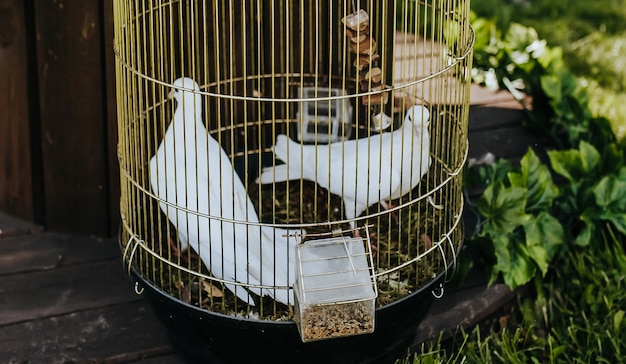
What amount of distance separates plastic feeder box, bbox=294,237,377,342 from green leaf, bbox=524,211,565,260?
0.72m

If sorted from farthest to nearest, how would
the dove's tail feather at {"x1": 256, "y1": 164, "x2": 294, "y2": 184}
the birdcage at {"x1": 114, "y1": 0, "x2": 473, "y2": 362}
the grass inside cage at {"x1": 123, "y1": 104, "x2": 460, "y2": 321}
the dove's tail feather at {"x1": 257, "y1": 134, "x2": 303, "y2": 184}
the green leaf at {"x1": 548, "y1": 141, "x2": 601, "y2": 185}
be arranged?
1. the green leaf at {"x1": 548, "y1": 141, "x2": 601, "y2": 185}
2. the dove's tail feather at {"x1": 256, "y1": 164, "x2": 294, "y2": 184}
3. the dove's tail feather at {"x1": 257, "y1": 134, "x2": 303, "y2": 184}
4. the grass inside cage at {"x1": 123, "y1": 104, "x2": 460, "y2": 321}
5. the birdcage at {"x1": 114, "y1": 0, "x2": 473, "y2": 362}

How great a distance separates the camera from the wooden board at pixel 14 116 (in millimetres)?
2564

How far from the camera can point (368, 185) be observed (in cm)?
206

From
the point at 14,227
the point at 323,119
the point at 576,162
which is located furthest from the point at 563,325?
the point at 14,227

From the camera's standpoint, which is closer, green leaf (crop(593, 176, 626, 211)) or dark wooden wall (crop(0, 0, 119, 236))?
dark wooden wall (crop(0, 0, 119, 236))

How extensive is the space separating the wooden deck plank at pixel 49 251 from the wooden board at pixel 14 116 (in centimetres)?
9


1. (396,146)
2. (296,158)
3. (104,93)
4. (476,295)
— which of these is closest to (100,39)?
(104,93)

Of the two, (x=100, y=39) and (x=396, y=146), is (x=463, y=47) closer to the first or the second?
(x=396, y=146)

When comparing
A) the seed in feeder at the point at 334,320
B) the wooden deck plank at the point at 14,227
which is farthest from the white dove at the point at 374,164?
the wooden deck plank at the point at 14,227

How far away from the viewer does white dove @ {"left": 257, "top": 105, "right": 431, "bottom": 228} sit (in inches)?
82.7

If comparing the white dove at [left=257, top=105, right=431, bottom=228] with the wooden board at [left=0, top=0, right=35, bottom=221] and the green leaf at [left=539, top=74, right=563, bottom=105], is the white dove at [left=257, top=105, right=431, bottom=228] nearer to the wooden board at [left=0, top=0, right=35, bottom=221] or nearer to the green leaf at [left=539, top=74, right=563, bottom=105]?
the wooden board at [left=0, top=0, right=35, bottom=221]

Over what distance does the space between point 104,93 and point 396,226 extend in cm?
80

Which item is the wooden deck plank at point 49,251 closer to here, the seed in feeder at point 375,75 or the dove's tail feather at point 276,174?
the dove's tail feather at point 276,174

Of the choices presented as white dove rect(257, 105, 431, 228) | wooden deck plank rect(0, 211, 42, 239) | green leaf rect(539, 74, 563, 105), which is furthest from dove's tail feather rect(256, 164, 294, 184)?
green leaf rect(539, 74, 563, 105)
